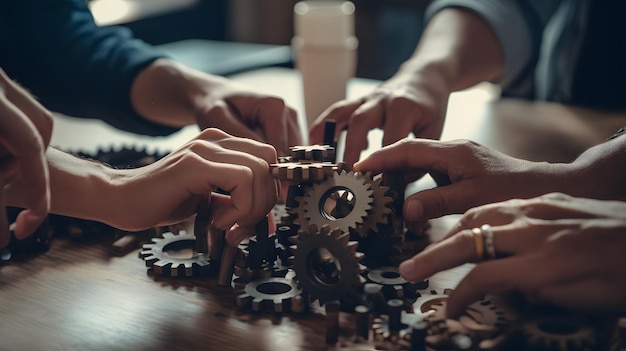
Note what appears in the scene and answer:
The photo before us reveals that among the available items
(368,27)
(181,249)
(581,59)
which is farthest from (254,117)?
(368,27)

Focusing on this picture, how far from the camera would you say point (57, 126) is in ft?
6.10

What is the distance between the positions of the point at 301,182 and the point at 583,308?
372mm

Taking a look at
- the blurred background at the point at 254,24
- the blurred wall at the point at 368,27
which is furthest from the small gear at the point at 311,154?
the blurred wall at the point at 368,27

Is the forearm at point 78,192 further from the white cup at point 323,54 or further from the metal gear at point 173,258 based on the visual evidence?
the white cup at point 323,54

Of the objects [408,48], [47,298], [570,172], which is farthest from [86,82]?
[408,48]

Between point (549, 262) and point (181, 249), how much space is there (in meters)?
0.53

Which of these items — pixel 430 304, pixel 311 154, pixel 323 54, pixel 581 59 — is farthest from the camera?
pixel 581 59

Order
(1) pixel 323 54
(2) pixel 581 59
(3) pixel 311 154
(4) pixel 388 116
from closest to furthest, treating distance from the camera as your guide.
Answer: (3) pixel 311 154
(4) pixel 388 116
(1) pixel 323 54
(2) pixel 581 59

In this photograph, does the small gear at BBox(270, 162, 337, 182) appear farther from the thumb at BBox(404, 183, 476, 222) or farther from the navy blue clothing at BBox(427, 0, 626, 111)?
the navy blue clothing at BBox(427, 0, 626, 111)

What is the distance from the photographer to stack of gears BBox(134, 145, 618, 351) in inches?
31.3

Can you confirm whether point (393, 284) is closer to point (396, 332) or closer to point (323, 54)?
point (396, 332)

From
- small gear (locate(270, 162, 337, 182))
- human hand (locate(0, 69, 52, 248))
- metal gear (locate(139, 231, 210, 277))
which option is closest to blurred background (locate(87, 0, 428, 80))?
metal gear (locate(139, 231, 210, 277))

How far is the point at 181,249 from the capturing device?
3.62 feet

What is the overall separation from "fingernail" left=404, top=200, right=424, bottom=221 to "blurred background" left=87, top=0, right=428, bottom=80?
237 centimetres
